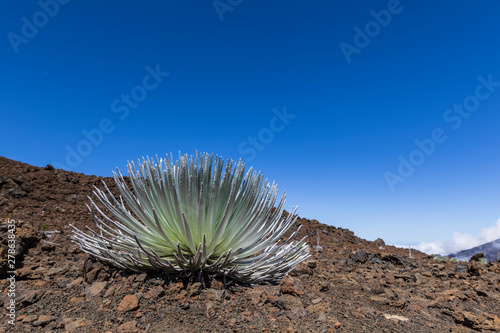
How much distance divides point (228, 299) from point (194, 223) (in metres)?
0.69

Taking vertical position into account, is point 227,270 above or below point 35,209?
below

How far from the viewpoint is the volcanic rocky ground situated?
2.31 meters

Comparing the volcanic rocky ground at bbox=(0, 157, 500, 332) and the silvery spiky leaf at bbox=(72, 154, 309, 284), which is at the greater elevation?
the silvery spiky leaf at bbox=(72, 154, 309, 284)

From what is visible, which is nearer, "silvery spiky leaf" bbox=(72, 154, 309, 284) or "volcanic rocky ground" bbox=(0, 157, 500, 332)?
"volcanic rocky ground" bbox=(0, 157, 500, 332)

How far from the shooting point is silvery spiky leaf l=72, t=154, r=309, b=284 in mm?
2818

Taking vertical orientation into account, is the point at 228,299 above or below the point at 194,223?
below

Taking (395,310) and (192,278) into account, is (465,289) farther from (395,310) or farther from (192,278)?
(192,278)

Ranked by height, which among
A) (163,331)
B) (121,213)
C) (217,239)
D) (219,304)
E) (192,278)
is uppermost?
(121,213)

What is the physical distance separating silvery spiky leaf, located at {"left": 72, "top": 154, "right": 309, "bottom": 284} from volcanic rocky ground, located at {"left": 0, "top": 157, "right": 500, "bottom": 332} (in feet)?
0.45

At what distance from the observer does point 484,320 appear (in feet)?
9.76

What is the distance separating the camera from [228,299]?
2.67 meters

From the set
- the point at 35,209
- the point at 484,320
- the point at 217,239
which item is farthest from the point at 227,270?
the point at 35,209

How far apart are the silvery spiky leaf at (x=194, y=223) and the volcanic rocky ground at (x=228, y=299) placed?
0.14 metres

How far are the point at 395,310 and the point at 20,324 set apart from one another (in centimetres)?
293
